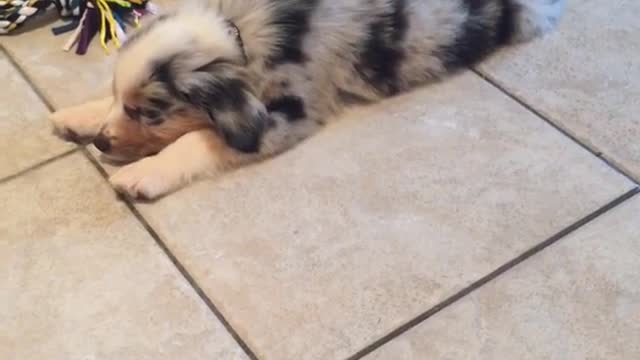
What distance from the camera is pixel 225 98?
69.3 inches

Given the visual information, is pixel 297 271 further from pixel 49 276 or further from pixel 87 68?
pixel 87 68

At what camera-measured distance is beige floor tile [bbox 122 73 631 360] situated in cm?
159

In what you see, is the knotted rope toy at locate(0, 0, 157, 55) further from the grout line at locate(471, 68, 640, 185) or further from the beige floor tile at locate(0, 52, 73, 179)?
the grout line at locate(471, 68, 640, 185)

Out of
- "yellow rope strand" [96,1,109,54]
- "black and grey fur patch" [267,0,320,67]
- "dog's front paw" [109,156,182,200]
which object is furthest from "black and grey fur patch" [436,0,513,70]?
"yellow rope strand" [96,1,109,54]

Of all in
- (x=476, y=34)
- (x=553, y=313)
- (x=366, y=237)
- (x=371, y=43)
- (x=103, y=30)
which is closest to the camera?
(x=553, y=313)

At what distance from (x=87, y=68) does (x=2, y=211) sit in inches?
17.2

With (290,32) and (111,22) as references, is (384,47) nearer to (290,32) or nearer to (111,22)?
(290,32)

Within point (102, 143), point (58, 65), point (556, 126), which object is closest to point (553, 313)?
point (556, 126)

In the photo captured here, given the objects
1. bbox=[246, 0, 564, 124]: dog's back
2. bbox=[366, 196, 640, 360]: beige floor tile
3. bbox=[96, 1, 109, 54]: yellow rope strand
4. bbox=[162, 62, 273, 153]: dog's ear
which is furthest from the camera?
bbox=[96, 1, 109, 54]: yellow rope strand

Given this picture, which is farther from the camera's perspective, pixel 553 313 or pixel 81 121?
pixel 81 121

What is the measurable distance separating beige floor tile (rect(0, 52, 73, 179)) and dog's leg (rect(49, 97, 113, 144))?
25 millimetres

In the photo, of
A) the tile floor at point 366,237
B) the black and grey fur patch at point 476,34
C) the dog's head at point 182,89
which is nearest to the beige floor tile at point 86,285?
the tile floor at point 366,237

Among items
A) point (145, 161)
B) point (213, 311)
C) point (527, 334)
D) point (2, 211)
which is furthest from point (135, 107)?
point (527, 334)

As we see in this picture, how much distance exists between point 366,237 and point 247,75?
1.19 ft
